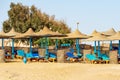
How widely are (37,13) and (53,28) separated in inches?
134

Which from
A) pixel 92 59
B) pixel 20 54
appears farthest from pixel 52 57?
pixel 20 54

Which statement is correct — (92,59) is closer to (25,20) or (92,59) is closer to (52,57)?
(52,57)

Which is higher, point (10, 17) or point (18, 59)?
point (10, 17)

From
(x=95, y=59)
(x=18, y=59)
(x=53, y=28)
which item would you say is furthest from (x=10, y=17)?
(x=95, y=59)
